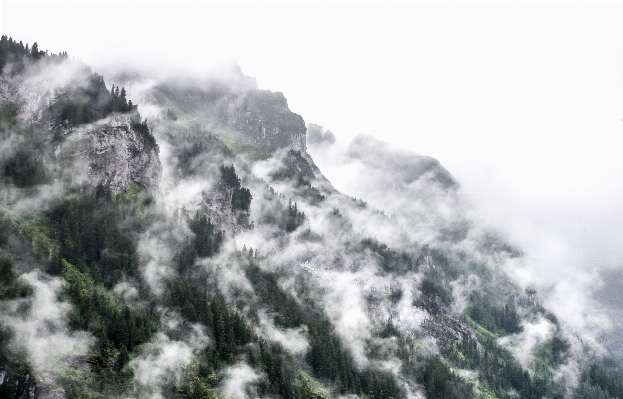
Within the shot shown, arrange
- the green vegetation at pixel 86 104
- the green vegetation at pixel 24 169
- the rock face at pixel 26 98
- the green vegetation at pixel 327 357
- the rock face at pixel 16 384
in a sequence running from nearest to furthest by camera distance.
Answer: the rock face at pixel 16 384
the green vegetation at pixel 24 169
the green vegetation at pixel 327 357
the rock face at pixel 26 98
the green vegetation at pixel 86 104

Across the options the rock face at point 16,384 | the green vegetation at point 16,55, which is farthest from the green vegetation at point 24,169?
the rock face at point 16,384

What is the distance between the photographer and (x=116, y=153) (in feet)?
584

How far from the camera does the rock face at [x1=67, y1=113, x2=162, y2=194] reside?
169m

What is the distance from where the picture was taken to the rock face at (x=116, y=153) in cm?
16912

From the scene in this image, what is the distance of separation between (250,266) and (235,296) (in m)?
21.4

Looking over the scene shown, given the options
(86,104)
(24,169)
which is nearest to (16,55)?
(86,104)

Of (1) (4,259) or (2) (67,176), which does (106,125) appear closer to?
(2) (67,176)

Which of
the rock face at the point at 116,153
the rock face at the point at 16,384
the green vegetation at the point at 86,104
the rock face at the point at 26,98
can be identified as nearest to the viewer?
the rock face at the point at 16,384

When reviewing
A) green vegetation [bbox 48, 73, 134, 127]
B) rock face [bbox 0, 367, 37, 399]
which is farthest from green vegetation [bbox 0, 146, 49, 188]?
rock face [bbox 0, 367, 37, 399]

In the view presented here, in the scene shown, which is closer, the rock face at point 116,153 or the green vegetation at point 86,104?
the rock face at point 116,153

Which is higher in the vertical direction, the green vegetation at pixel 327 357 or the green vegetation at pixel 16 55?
the green vegetation at pixel 16 55

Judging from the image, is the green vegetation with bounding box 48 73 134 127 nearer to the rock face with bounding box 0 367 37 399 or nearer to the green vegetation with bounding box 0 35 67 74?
the green vegetation with bounding box 0 35 67 74

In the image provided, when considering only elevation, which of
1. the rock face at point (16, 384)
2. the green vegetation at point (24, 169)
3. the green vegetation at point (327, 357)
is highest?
the green vegetation at point (24, 169)

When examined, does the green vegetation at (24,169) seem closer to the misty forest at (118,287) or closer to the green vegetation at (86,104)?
the misty forest at (118,287)
